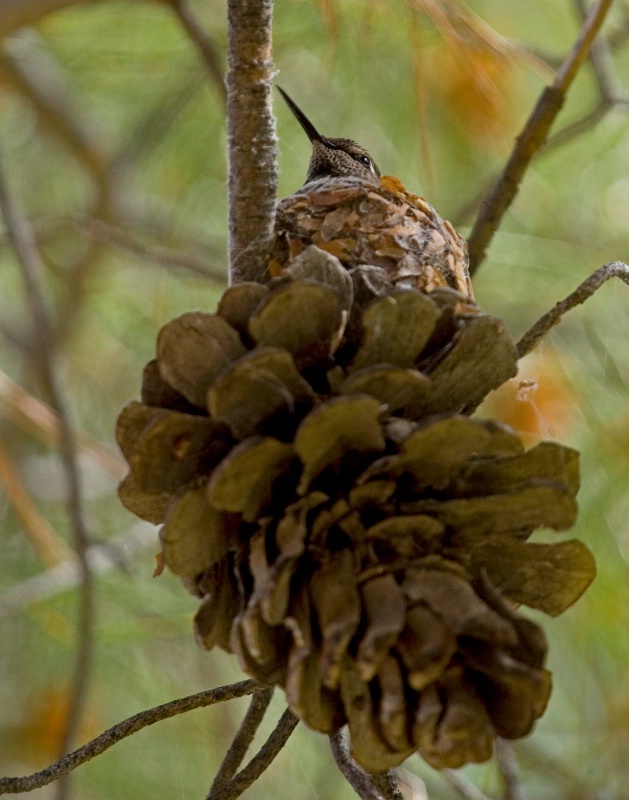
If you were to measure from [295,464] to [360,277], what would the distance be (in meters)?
0.22

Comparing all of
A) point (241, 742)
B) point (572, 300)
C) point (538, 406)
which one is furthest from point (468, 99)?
point (241, 742)

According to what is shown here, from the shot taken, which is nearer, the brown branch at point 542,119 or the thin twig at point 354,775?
the thin twig at point 354,775

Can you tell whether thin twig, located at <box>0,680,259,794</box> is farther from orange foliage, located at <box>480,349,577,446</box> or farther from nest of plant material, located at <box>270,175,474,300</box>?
orange foliage, located at <box>480,349,577,446</box>

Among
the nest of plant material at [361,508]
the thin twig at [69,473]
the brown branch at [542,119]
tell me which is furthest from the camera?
the thin twig at [69,473]

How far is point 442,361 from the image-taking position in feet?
2.26

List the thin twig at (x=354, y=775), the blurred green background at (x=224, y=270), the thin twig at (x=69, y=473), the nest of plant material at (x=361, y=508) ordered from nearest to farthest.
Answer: the nest of plant material at (x=361, y=508), the thin twig at (x=354, y=775), the thin twig at (x=69, y=473), the blurred green background at (x=224, y=270)

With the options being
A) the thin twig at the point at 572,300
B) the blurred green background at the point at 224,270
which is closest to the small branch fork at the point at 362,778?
the thin twig at the point at 572,300

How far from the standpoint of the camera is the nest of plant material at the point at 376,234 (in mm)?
907

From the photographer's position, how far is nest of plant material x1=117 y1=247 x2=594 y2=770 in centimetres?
57

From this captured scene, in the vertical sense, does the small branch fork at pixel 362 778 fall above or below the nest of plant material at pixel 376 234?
below

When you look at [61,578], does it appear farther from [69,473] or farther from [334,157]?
[334,157]

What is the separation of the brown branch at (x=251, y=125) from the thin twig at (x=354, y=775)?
1.38ft

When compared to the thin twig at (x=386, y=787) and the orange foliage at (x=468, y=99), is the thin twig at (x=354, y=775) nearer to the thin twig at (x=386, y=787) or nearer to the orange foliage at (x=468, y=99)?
the thin twig at (x=386, y=787)

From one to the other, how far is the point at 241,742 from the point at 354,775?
8.1 inches
